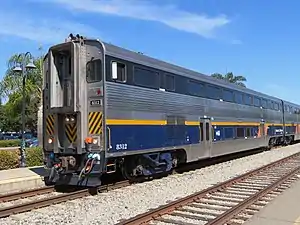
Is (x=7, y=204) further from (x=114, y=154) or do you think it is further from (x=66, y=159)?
(x=114, y=154)

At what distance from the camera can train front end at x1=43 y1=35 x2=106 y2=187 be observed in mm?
10914

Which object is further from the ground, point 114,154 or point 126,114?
point 126,114

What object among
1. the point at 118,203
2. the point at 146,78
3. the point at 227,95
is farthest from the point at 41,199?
the point at 227,95

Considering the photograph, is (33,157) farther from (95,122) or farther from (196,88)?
(95,122)

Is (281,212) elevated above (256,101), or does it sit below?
below

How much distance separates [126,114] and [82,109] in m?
1.27

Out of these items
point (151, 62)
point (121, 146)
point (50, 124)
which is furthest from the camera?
point (151, 62)

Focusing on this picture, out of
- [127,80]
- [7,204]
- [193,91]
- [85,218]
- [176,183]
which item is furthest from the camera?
[193,91]

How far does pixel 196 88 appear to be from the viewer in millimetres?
16719

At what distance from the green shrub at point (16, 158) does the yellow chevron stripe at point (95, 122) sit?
23.7ft

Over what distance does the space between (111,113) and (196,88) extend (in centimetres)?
647

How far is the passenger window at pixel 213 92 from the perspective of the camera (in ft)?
59.3

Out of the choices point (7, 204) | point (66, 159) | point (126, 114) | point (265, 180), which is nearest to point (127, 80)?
point (126, 114)

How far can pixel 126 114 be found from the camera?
1165 centimetres
